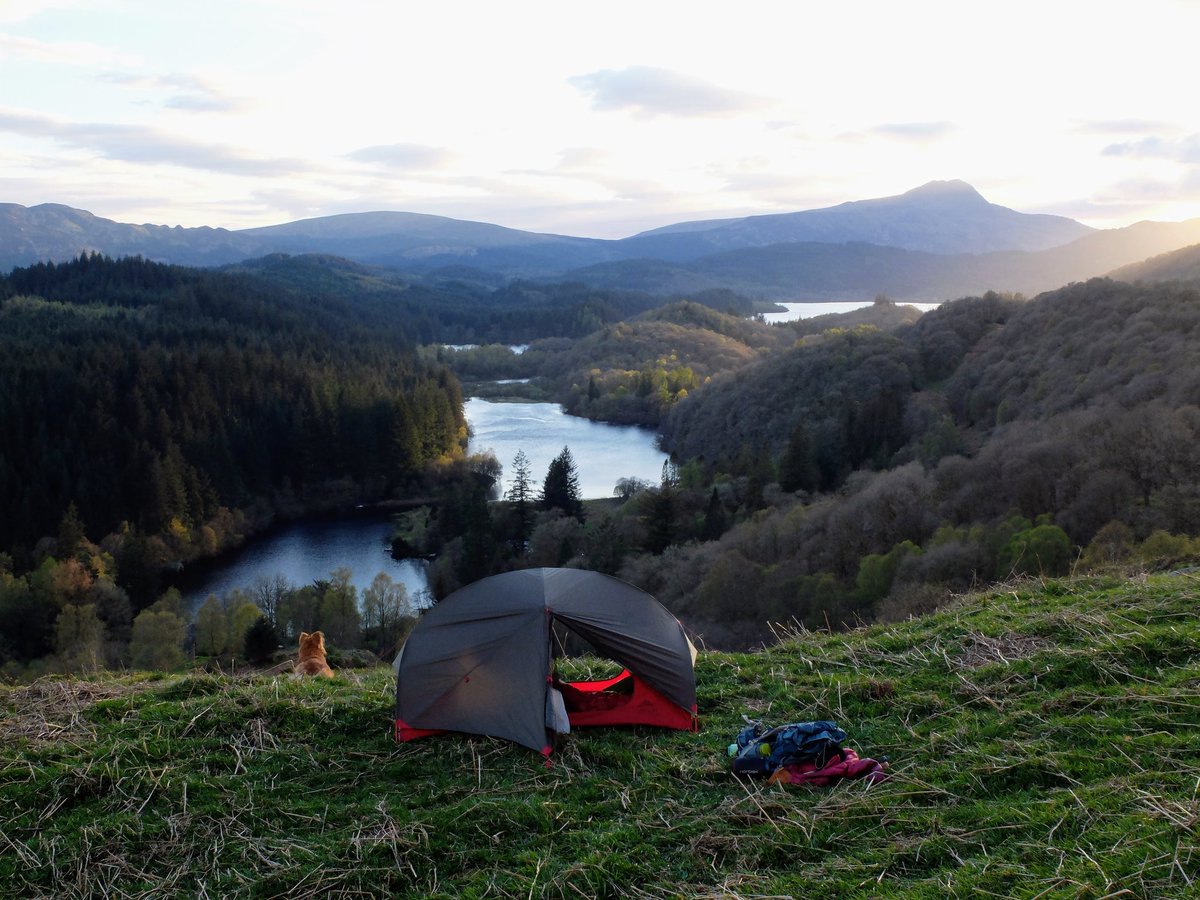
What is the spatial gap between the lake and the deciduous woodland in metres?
1.95

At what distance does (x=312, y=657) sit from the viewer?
10117 millimetres

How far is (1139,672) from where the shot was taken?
621 cm

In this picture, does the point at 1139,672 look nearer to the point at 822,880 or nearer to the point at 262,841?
the point at 822,880

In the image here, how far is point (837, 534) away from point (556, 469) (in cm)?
2067

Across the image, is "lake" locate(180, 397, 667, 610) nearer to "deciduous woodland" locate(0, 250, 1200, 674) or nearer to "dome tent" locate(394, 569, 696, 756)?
"deciduous woodland" locate(0, 250, 1200, 674)

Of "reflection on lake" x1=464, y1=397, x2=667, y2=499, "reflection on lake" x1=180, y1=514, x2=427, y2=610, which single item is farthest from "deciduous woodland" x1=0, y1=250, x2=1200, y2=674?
"reflection on lake" x1=464, y1=397, x2=667, y2=499

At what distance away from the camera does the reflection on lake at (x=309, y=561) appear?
40.2 metres

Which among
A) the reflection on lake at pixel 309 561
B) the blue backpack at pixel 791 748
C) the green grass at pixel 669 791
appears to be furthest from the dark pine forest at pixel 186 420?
the blue backpack at pixel 791 748

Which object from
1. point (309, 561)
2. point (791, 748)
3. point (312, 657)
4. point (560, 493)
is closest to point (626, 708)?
point (791, 748)

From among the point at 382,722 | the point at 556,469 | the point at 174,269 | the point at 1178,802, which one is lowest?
the point at 556,469

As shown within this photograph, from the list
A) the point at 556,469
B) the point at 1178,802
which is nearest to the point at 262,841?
the point at 1178,802

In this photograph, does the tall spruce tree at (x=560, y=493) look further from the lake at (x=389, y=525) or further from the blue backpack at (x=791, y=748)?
the blue backpack at (x=791, y=748)

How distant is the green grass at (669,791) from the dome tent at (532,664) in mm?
184

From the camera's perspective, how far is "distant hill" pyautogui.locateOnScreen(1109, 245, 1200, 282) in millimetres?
58625
